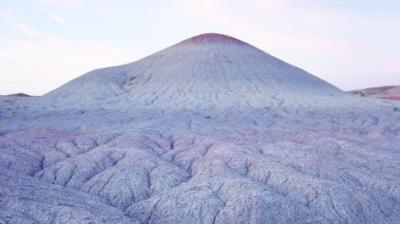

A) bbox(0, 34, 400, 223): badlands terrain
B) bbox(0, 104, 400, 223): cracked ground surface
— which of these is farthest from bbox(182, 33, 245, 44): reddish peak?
bbox(0, 104, 400, 223): cracked ground surface

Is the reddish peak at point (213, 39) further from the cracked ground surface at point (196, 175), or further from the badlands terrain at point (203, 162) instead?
the cracked ground surface at point (196, 175)

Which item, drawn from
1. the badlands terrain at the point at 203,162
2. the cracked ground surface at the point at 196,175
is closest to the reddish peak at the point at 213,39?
the badlands terrain at the point at 203,162

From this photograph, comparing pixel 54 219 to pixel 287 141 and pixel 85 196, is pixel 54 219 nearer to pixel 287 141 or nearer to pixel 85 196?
pixel 85 196

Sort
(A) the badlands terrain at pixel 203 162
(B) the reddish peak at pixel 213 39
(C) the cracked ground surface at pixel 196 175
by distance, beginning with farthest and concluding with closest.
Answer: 1. (B) the reddish peak at pixel 213 39
2. (A) the badlands terrain at pixel 203 162
3. (C) the cracked ground surface at pixel 196 175

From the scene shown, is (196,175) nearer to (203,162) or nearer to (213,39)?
(203,162)

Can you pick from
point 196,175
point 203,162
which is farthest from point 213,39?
point 196,175
